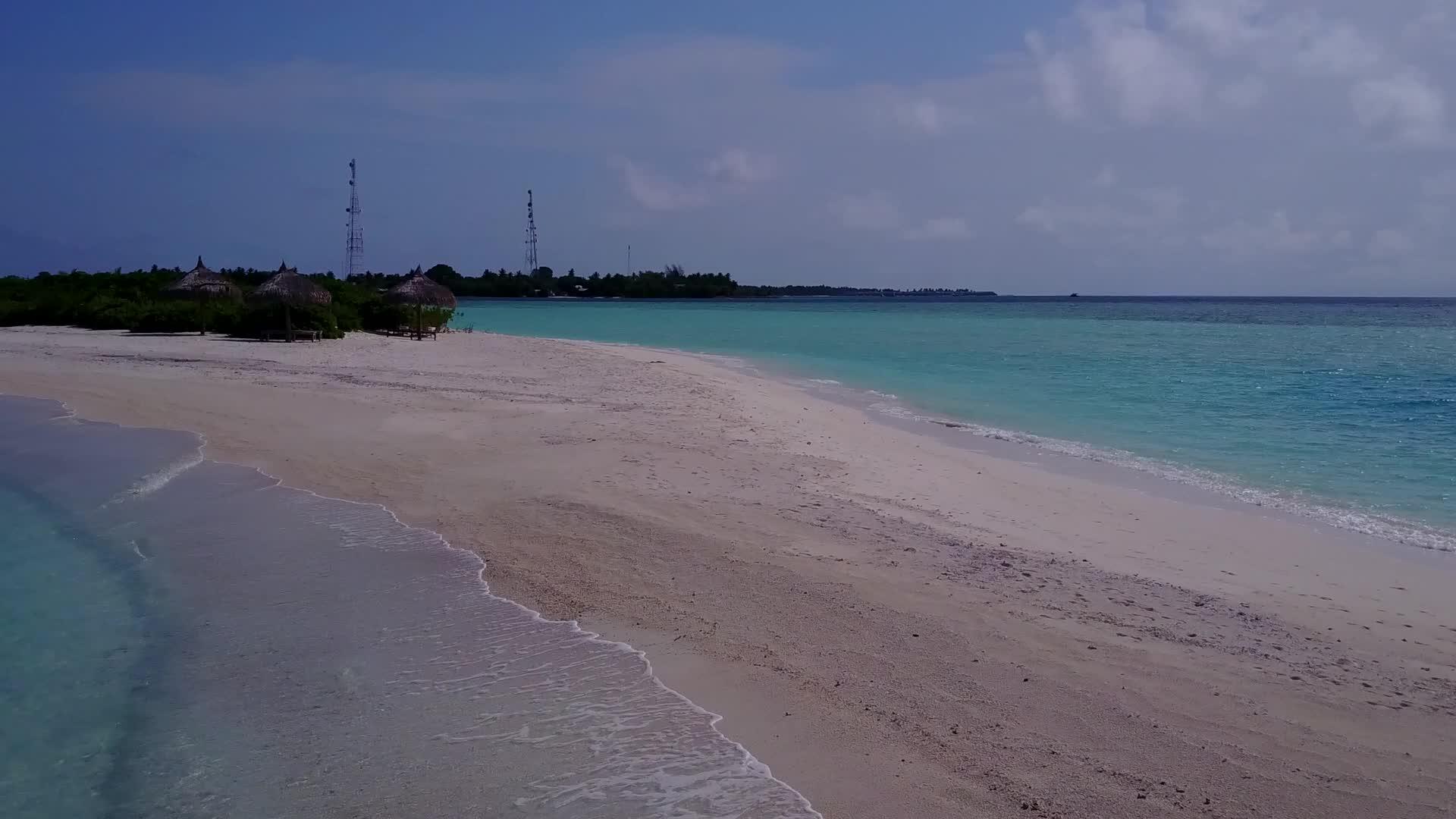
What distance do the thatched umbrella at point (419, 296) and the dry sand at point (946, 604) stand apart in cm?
1724

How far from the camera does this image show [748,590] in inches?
233

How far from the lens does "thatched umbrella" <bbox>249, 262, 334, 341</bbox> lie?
24547 millimetres

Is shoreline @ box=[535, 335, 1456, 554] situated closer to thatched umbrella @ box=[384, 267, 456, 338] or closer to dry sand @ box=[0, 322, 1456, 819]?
dry sand @ box=[0, 322, 1456, 819]

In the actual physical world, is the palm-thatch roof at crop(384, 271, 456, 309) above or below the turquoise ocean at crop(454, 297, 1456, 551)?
above

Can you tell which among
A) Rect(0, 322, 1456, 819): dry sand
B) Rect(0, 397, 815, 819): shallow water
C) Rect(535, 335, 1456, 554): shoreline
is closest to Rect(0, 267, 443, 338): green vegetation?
Rect(0, 322, 1456, 819): dry sand

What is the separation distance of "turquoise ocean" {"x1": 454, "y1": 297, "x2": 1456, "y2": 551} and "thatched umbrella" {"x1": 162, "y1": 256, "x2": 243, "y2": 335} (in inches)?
589

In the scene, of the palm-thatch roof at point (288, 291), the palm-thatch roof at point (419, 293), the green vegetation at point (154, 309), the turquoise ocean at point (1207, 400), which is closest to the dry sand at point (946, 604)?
the turquoise ocean at point (1207, 400)

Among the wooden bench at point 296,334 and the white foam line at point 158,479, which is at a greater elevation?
the wooden bench at point 296,334

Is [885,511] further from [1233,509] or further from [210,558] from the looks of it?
[210,558]

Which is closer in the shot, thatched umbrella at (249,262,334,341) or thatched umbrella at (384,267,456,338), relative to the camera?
thatched umbrella at (249,262,334,341)

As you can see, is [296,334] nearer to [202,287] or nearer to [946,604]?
[202,287]

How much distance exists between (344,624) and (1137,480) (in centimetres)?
845

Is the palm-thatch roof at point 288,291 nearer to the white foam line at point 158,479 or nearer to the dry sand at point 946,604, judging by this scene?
the dry sand at point 946,604

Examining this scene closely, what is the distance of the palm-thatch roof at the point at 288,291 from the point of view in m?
24.5
